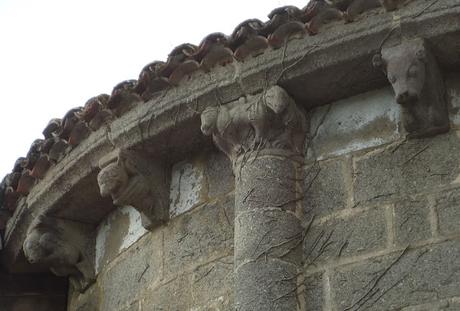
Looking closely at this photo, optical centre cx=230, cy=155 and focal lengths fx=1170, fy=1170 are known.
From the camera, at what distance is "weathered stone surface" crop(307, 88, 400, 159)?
5.90 meters

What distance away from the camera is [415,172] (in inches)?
223

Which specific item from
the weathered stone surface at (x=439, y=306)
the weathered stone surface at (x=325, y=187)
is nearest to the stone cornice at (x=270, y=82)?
the weathered stone surface at (x=325, y=187)

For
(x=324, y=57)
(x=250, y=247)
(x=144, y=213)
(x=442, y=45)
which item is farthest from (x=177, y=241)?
(x=442, y=45)

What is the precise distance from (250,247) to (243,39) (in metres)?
1.13

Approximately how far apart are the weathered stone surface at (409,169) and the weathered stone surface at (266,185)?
0.34 metres

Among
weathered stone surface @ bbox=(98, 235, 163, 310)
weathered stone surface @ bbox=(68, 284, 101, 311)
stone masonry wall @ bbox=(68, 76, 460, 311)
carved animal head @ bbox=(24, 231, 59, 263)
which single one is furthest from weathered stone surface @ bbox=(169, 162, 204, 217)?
carved animal head @ bbox=(24, 231, 59, 263)

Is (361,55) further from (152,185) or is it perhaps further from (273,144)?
(152,185)

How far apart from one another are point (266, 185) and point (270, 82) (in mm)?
566

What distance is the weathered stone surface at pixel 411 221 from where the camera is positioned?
5.47 meters

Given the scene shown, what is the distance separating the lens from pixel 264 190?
582 cm

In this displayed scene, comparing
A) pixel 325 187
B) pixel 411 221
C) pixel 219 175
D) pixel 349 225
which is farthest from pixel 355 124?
pixel 219 175

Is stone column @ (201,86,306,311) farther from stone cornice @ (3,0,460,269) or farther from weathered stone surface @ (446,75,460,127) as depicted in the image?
weathered stone surface @ (446,75,460,127)

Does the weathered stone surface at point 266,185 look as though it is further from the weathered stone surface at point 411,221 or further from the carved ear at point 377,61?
the carved ear at point 377,61

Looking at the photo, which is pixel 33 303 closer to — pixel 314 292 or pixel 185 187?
pixel 185 187
